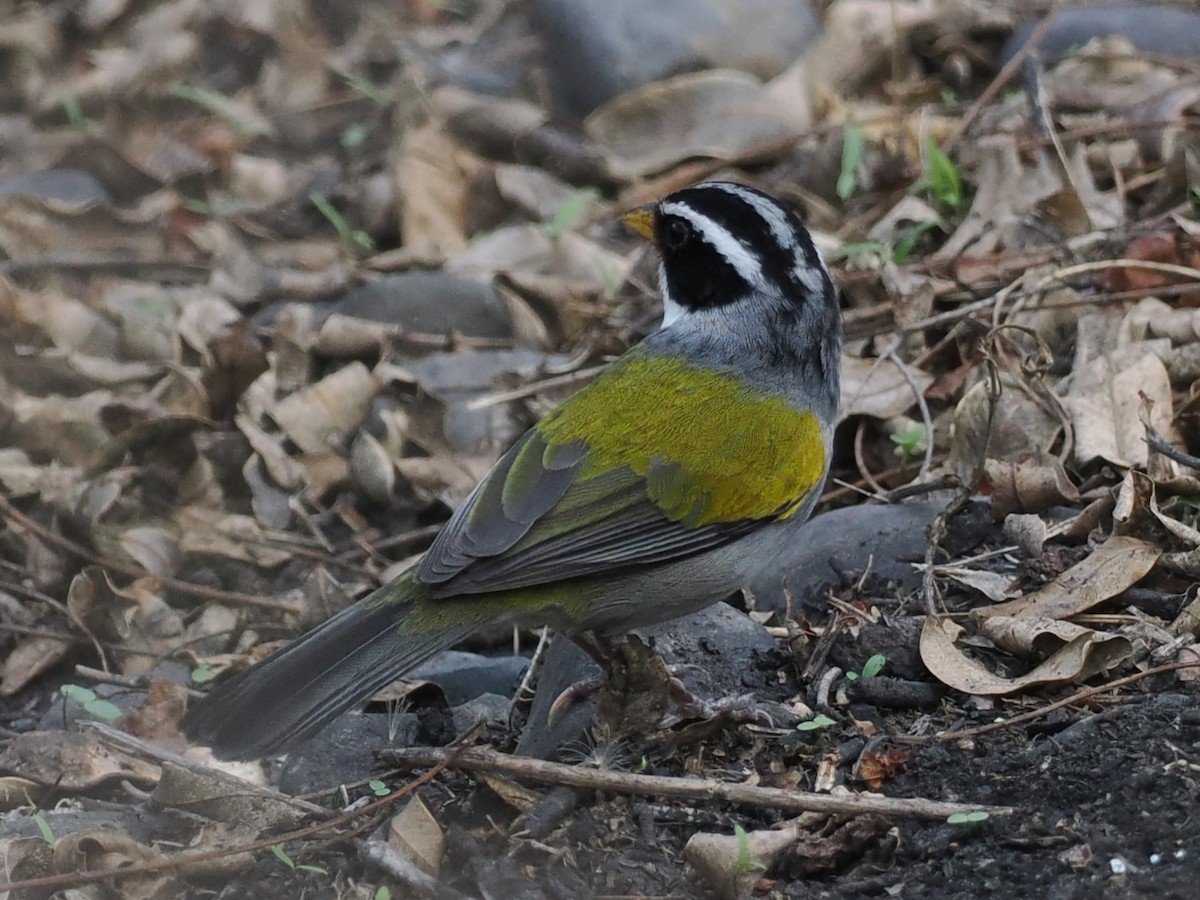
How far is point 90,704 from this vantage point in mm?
4957

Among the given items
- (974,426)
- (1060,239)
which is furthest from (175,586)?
(1060,239)

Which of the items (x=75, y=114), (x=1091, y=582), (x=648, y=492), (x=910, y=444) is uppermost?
(x=75, y=114)

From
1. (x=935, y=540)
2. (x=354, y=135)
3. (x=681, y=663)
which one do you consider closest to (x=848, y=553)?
(x=935, y=540)

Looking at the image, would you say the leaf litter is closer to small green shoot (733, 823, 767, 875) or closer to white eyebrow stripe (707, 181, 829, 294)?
small green shoot (733, 823, 767, 875)

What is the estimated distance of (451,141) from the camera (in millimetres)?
8898

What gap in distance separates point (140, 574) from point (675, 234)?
95.1 inches

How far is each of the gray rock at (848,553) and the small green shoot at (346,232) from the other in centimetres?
392

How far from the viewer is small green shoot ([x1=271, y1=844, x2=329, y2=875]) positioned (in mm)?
3939

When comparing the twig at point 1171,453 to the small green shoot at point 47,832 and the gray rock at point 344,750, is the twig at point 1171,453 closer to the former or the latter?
the gray rock at point 344,750

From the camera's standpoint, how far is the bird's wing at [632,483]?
442cm

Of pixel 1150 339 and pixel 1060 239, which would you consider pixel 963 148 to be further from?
pixel 1150 339

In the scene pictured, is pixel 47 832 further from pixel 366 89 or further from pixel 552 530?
pixel 366 89

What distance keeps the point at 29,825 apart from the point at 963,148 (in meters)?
5.26

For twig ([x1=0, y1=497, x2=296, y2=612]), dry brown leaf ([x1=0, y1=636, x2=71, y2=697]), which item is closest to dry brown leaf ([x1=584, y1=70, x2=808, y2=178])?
twig ([x1=0, y1=497, x2=296, y2=612])
